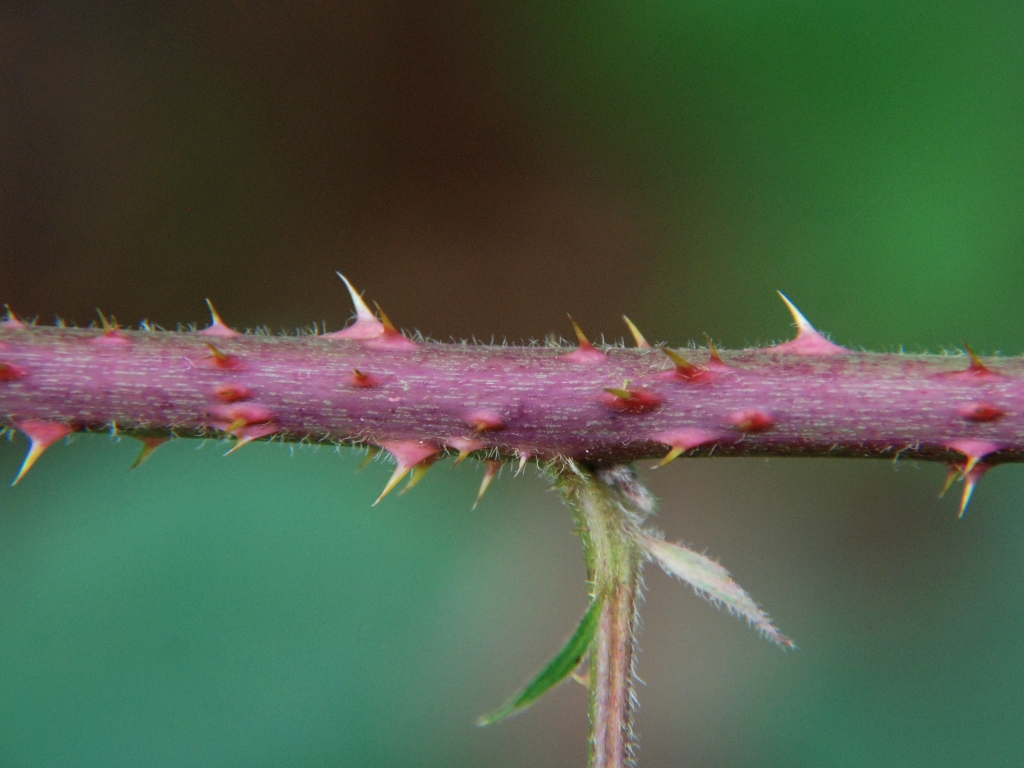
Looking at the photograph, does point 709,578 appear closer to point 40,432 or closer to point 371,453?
point 371,453

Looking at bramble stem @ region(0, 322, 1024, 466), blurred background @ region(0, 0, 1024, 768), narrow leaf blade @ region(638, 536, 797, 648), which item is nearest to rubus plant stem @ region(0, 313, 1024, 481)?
bramble stem @ region(0, 322, 1024, 466)

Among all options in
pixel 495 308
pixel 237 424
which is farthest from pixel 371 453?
pixel 495 308

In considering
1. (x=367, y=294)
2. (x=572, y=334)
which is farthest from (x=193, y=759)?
(x=572, y=334)

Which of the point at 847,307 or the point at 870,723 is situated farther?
the point at 847,307

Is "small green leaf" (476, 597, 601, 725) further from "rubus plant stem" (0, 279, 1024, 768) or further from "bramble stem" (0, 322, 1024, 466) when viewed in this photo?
"bramble stem" (0, 322, 1024, 466)

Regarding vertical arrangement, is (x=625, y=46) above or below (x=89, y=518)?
above

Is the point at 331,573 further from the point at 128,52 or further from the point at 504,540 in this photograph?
the point at 128,52
